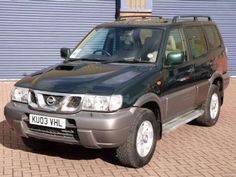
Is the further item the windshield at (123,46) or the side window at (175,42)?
the side window at (175,42)

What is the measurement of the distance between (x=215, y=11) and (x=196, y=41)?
7139 mm

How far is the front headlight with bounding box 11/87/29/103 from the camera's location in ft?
17.7

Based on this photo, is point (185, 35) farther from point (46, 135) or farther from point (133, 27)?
point (46, 135)

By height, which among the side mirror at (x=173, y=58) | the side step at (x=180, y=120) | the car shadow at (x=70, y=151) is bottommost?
the car shadow at (x=70, y=151)

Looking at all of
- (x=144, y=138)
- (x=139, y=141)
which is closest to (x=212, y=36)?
(x=144, y=138)

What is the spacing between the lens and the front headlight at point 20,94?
5384 mm

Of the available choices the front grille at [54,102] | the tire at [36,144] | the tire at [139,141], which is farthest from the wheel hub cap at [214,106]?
the front grille at [54,102]

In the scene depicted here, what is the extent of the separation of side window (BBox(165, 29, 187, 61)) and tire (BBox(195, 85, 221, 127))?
115cm

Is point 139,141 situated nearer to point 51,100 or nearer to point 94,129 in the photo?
point 94,129

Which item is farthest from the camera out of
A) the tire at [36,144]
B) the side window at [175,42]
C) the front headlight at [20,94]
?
the side window at [175,42]

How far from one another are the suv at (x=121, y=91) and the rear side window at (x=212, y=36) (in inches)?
16.6

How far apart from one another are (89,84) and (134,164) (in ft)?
3.67

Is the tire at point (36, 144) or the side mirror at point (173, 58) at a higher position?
the side mirror at point (173, 58)

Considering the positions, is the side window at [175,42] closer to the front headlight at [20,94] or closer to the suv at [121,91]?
the suv at [121,91]
